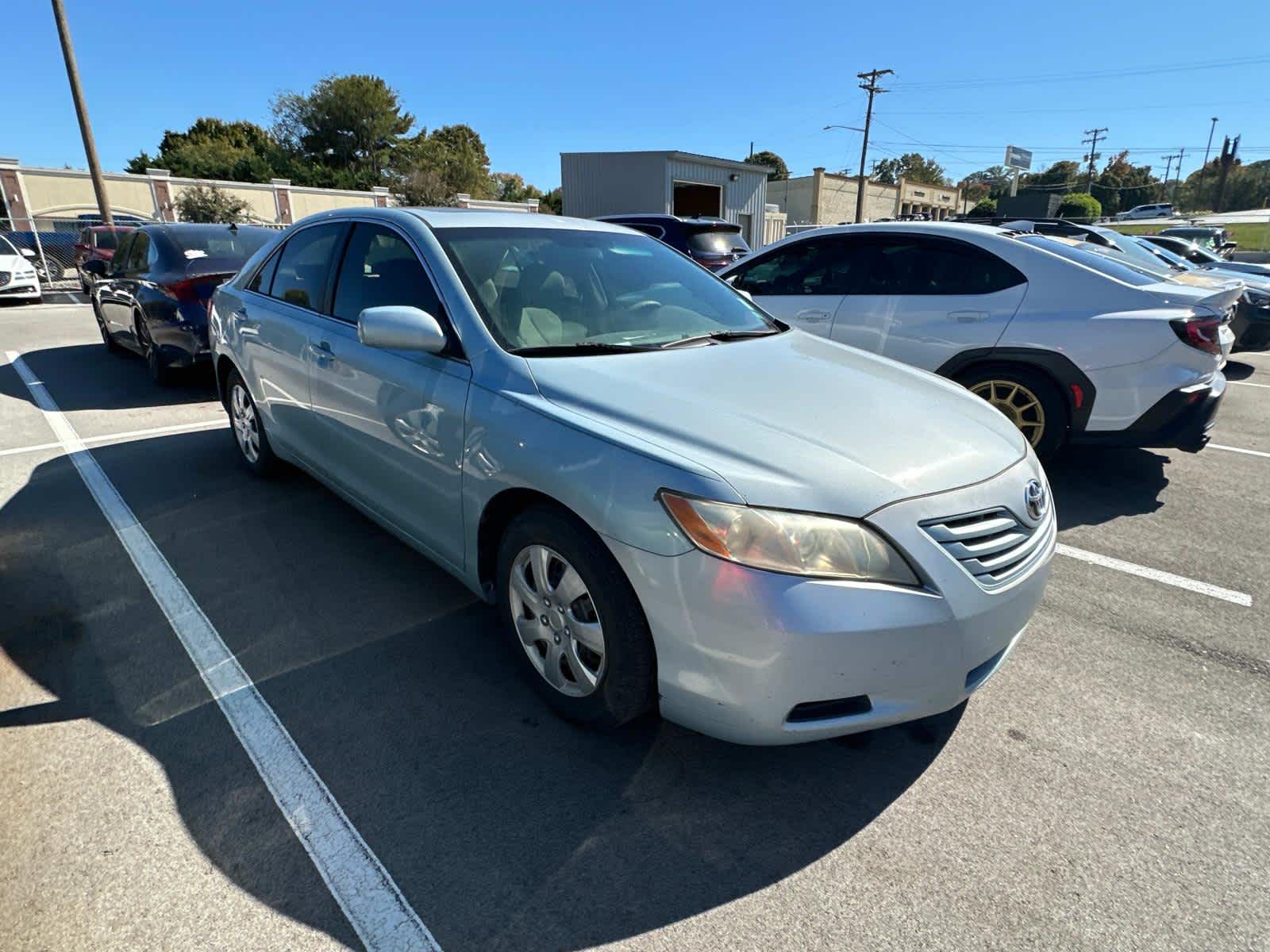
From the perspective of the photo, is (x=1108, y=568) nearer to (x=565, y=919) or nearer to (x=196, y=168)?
(x=565, y=919)

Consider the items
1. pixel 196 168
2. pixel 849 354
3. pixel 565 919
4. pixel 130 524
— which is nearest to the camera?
pixel 565 919

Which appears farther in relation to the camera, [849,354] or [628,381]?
[849,354]

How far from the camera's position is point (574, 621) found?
2.30 metres

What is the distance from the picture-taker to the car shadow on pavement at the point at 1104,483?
4469 millimetres

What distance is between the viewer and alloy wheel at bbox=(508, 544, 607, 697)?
2.26m

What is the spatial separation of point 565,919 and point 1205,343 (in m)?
4.61

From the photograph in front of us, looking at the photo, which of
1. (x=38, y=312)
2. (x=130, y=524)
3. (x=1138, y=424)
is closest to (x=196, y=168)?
(x=38, y=312)

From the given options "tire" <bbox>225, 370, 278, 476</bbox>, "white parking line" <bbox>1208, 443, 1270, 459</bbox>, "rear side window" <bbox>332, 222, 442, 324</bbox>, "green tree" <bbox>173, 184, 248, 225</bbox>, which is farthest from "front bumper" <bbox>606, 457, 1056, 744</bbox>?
"green tree" <bbox>173, 184, 248, 225</bbox>

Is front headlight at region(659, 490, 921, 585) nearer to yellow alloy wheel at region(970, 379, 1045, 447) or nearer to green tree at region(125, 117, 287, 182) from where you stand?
yellow alloy wheel at region(970, 379, 1045, 447)

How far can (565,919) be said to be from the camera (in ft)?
5.94

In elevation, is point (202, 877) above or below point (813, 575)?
below

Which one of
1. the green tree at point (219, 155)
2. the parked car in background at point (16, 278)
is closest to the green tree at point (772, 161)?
the green tree at point (219, 155)

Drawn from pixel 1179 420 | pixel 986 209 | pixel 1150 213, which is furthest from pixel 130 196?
pixel 1150 213

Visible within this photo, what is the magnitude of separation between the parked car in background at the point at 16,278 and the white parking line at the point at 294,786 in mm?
15001
